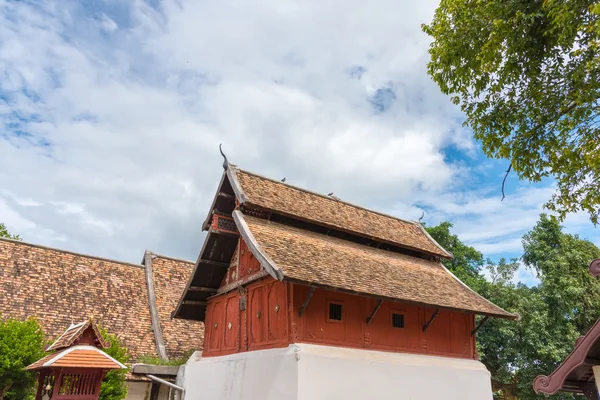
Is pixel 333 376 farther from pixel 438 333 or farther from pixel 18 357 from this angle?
pixel 18 357

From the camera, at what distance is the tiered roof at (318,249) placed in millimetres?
11227

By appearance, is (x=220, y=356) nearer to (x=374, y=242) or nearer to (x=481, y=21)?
(x=374, y=242)

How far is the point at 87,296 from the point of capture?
16.7m

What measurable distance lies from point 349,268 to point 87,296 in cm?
1024

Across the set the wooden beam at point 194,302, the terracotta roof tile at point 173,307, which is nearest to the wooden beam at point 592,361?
the wooden beam at point 194,302

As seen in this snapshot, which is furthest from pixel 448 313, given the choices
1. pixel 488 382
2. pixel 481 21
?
pixel 481 21

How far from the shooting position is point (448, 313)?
1387 centimetres

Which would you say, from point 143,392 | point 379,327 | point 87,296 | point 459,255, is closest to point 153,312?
point 87,296

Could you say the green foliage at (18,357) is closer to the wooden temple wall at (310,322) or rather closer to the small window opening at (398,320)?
the wooden temple wall at (310,322)

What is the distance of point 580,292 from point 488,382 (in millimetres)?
11032

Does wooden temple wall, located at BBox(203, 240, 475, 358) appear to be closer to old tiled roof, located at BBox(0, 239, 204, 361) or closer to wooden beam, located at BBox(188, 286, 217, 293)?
wooden beam, located at BBox(188, 286, 217, 293)

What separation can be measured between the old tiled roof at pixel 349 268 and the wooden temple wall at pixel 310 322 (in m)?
0.61

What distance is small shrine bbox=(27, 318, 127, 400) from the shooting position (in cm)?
870

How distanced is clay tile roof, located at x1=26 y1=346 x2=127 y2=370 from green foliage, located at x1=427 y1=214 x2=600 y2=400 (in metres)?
19.1
